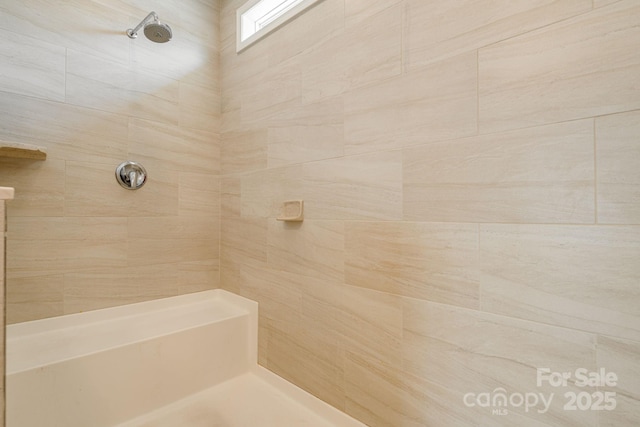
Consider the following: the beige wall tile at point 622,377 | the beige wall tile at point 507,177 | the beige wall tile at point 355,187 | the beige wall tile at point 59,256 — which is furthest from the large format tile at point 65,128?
the beige wall tile at point 622,377

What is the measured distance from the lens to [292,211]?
145 cm

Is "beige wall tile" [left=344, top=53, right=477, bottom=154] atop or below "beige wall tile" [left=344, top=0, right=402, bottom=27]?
below

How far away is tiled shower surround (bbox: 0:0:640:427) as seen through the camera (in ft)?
2.47

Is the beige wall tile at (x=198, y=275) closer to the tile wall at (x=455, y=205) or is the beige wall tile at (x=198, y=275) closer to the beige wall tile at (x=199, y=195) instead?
the beige wall tile at (x=199, y=195)

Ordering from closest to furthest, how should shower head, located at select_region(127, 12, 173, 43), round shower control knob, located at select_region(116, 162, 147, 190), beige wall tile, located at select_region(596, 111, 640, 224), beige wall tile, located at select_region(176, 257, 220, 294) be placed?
beige wall tile, located at select_region(596, 111, 640, 224)
shower head, located at select_region(127, 12, 173, 43)
round shower control knob, located at select_region(116, 162, 147, 190)
beige wall tile, located at select_region(176, 257, 220, 294)

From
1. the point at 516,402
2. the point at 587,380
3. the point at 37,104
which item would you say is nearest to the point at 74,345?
the point at 37,104

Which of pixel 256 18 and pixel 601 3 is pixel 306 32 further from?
pixel 601 3

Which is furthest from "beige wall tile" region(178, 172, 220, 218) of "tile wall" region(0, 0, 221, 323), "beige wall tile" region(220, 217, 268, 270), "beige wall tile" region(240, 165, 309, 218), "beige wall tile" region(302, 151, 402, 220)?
"beige wall tile" region(302, 151, 402, 220)

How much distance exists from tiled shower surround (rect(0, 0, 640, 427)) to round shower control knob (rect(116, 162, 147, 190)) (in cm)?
4

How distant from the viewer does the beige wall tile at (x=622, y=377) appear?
0.69 meters

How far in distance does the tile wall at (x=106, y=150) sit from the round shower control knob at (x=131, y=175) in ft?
0.10

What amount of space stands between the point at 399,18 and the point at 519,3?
0.39 m

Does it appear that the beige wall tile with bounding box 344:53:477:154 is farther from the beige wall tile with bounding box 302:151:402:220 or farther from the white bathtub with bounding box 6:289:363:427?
the white bathtub with bounding box 6:289:363:427

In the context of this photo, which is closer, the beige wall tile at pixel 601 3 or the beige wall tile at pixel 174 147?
the beige wall tile at pixel 601 3
